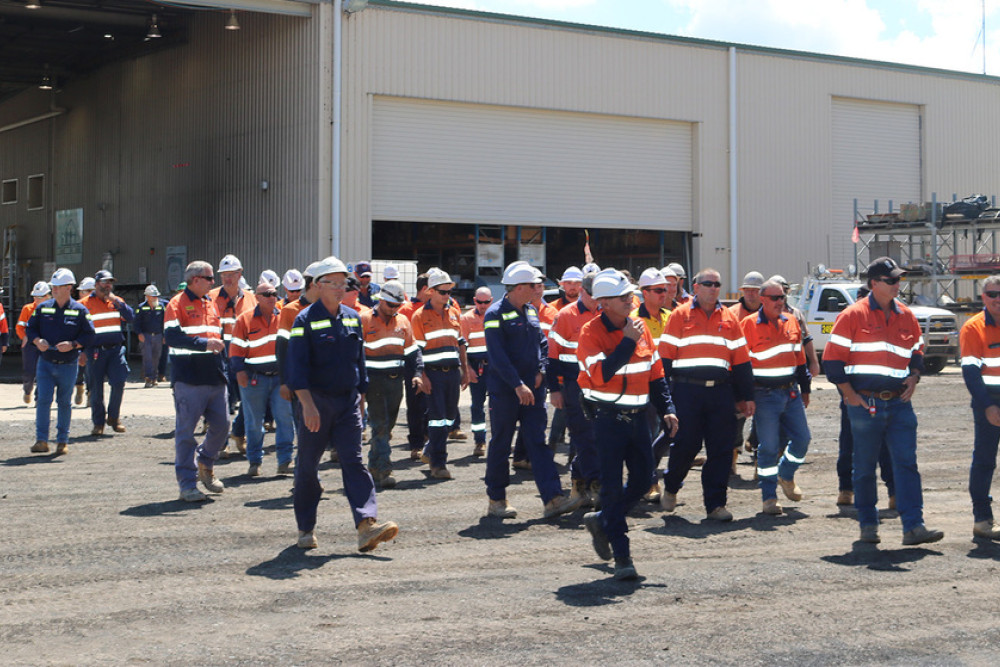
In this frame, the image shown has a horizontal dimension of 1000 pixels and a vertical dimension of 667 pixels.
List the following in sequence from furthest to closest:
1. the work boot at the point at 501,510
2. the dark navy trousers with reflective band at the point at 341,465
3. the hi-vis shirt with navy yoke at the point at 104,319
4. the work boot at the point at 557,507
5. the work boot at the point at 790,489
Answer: the hi-vis shirt with navy yoke at the point at 104,319, the work boot at the point at 790,489, the work boot at the point at 501,510, the work boot at the point at 557,507, the dark navy trousers with reflective band at the point at 341,465

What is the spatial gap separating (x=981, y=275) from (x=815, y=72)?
9.70 metres

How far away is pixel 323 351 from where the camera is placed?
866 centimetres

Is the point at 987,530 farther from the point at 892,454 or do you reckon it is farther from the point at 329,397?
the point at 329,397

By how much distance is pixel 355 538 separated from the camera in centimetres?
929

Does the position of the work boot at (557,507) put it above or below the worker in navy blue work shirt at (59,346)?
below

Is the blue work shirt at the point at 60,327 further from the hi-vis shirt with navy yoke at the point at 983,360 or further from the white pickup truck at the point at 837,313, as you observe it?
the white pickup truck at the point at 837,313

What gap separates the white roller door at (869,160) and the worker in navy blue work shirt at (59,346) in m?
28.1

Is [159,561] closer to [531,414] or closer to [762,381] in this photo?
[531,414]

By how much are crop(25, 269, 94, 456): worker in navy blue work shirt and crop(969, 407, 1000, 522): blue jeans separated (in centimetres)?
997

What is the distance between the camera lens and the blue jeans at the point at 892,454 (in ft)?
29.2

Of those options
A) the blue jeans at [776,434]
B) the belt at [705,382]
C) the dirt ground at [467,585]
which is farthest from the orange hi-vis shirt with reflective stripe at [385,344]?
the blue jeans at [776,434]

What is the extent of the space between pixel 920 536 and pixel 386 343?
530 cm

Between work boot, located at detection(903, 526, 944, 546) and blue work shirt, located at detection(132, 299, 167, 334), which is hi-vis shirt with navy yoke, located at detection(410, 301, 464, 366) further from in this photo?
blue work shirt, located at detection(132, 299, 167, 334)

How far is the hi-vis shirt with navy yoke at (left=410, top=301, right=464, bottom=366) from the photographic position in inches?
516
